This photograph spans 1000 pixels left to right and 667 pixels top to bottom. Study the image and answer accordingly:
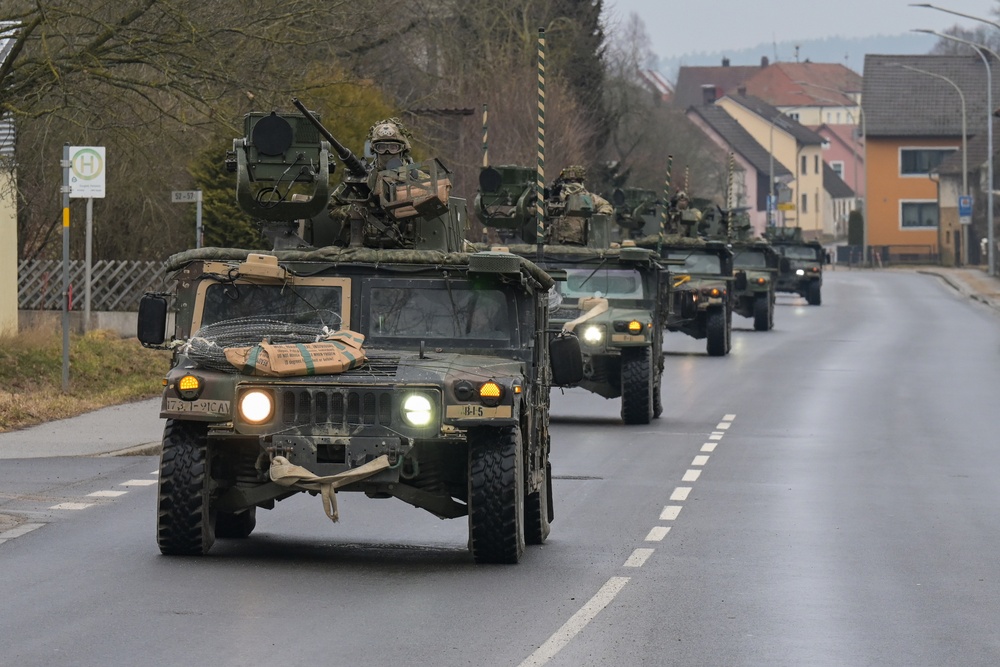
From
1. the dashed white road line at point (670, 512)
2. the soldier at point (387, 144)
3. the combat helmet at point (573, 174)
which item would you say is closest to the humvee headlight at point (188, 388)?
the soldier at point (387, 144)

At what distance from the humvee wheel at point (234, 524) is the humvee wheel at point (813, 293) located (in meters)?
42.8

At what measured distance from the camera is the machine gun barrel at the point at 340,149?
40.7ft

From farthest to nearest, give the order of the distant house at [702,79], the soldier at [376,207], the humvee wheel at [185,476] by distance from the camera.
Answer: the distant house at [702,79] → the soldier at [376,207] → the humvee wheel at [185,476]

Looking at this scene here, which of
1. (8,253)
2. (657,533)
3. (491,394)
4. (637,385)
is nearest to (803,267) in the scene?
(8,253)

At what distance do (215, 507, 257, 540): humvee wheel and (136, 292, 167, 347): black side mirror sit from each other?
4.28ft

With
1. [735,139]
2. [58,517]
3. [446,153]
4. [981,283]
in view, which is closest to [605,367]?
[58,517]

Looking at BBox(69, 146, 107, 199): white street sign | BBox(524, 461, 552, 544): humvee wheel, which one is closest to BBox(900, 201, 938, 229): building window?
BBox(69, 146, 107, 199): white street sign

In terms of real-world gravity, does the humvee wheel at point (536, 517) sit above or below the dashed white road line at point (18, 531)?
above

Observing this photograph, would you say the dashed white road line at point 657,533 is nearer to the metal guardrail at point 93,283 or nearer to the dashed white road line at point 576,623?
the dashed white road line at point 576,623

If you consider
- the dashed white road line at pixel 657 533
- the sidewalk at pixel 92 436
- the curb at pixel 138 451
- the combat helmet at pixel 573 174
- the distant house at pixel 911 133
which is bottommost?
the dashed white road line at pixel 657 533

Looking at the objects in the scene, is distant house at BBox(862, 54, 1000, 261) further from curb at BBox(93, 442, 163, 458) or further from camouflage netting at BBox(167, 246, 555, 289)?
camouflage netting at BBox(167, 246, 555, 289)

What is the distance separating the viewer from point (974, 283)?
67438 mm

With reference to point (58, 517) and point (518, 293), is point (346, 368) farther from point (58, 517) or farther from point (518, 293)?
point (58, 517)

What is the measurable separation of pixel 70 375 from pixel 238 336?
13569mm
